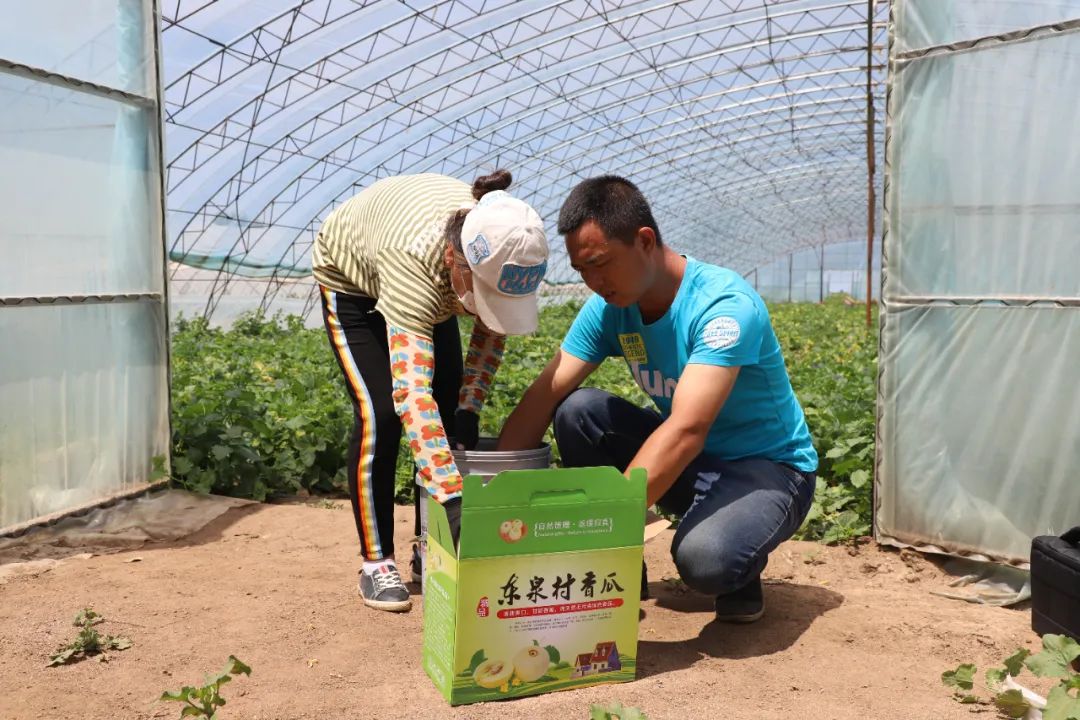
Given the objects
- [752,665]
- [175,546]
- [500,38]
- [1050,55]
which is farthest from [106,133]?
[500,38]

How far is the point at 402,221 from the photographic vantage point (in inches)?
107

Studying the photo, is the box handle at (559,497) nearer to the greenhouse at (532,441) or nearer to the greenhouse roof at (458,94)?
the greenhouse at (532,441)

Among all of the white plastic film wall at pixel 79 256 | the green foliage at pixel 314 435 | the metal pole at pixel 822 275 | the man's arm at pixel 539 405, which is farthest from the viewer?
the metal pole at pixel 822 275

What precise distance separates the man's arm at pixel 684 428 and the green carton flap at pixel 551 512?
0.42ft

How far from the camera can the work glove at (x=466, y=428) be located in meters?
3.07

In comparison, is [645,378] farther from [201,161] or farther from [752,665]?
[201,161]

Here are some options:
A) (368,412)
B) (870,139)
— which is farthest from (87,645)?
(870,139)

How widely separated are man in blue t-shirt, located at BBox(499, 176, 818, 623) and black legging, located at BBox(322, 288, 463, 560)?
0.38 meters

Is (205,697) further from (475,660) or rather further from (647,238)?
(647,238)

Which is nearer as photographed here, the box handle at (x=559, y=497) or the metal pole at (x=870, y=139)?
the box handle at (x=559, y=497)

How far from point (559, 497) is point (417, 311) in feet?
2.30

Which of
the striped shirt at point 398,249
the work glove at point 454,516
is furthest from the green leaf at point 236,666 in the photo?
the striped shirt at point 398,249

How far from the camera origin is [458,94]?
59.9 ft

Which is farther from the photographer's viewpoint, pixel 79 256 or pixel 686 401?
pixel 79 256
